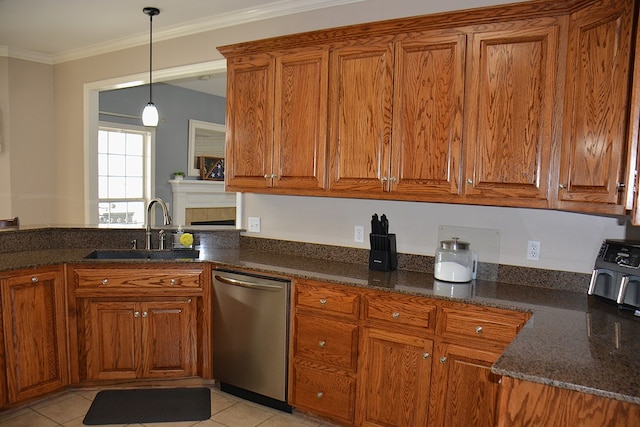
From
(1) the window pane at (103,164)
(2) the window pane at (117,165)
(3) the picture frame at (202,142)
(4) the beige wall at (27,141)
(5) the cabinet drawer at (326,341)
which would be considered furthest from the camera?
(3) the picture frame at (202,142)

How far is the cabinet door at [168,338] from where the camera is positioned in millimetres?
2934

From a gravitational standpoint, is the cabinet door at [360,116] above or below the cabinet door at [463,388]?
above

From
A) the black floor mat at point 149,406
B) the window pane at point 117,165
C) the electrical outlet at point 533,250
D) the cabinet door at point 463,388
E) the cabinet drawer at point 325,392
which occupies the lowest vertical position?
the black floor mat at point 149,406

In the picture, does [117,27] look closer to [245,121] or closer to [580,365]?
[245,121]

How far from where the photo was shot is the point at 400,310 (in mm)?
2336

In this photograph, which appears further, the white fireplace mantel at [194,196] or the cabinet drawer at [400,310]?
the white fireplace mantel at [194,196]

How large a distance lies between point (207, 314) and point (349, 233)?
3.50ft

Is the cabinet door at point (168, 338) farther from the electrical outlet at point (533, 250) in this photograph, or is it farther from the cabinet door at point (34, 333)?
the electrical outlet at point (533, 250)

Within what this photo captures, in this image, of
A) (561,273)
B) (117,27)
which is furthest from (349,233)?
(117,27)

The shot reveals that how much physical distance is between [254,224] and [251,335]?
0.96 meters

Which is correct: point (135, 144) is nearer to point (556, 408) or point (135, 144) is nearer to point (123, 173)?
point (123, 173)

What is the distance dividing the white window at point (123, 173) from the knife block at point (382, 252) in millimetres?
4057

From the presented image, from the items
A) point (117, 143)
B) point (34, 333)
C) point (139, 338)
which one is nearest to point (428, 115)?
point (139, 338)

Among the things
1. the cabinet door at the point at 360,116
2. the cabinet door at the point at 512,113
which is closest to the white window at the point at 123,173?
the cabinet door at the point at 360,116
